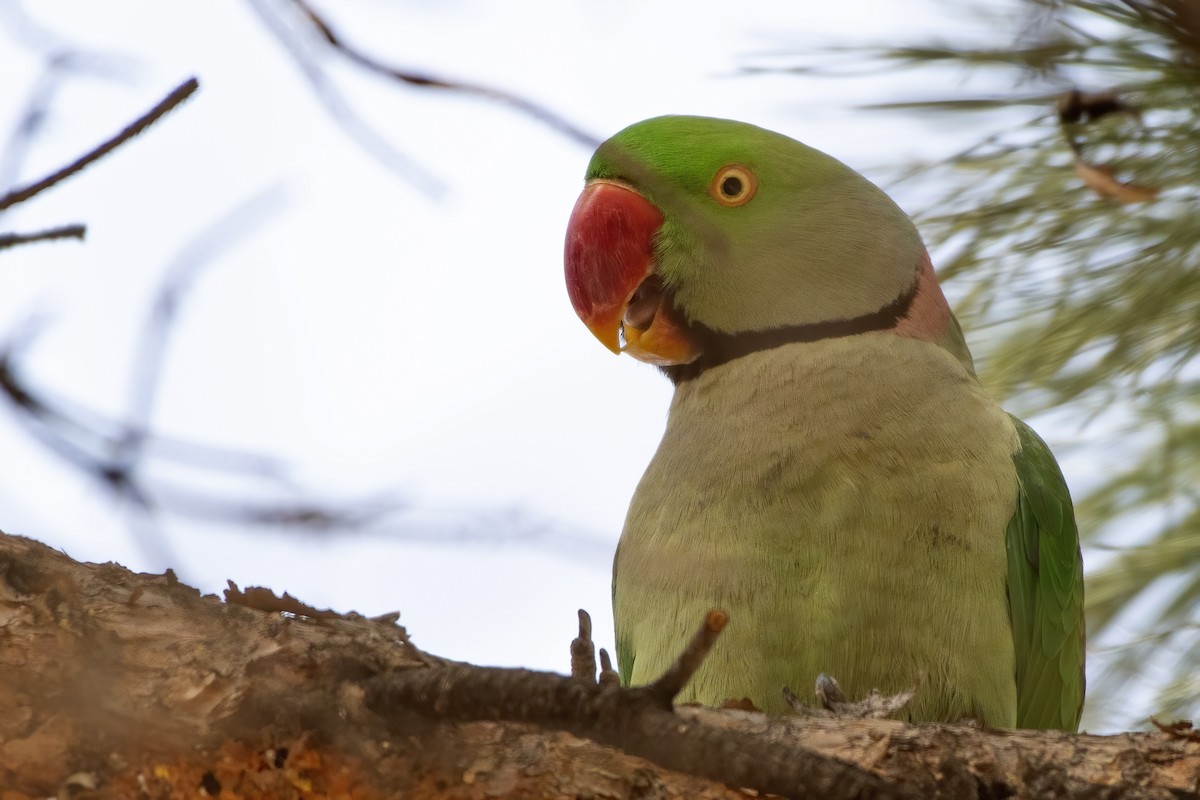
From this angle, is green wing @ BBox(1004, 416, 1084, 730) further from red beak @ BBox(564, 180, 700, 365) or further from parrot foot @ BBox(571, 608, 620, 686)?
parrot foot @ BBox(571, 608, 620, 686)

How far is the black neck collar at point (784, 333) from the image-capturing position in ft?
9.45

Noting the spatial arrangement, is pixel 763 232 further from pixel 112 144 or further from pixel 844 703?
pixel 112 144

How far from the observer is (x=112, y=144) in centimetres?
136

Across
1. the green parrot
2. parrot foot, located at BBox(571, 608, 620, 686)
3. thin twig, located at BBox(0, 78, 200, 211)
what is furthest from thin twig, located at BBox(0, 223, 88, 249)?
the green parrot

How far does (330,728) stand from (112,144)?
2.31ft

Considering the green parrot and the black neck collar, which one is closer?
the green parrot

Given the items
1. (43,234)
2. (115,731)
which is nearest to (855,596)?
(115,731)

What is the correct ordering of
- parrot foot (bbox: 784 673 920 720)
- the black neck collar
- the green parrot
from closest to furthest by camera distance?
parrot foot (bbox: 784 673 920 720)
the green parrot
the black neck collar

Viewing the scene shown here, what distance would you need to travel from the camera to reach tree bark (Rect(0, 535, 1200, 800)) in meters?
1.40

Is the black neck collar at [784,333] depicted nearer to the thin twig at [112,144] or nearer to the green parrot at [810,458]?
the green parrot at [810,458]

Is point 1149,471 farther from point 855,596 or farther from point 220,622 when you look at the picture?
point 220,622

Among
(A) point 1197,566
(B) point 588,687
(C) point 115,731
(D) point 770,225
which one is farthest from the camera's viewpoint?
(A) point 1197,566

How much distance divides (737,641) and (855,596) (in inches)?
9.2

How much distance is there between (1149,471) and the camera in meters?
3.45
